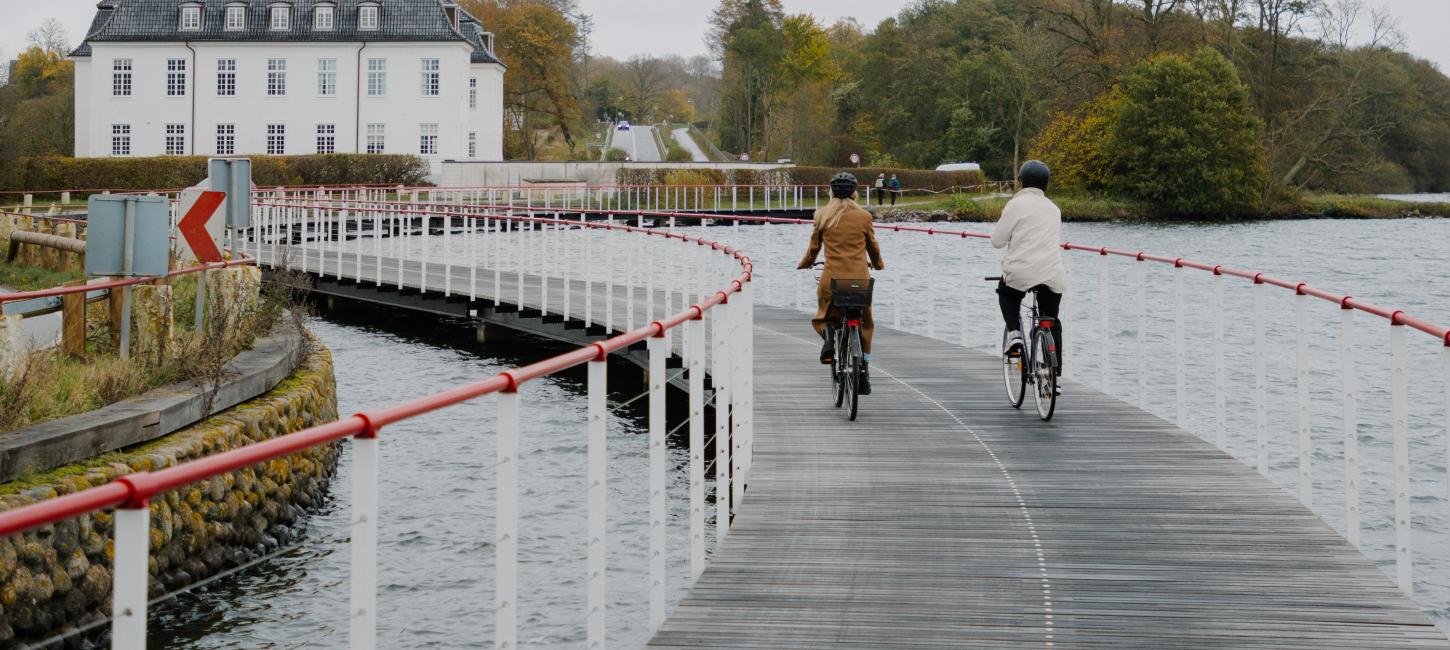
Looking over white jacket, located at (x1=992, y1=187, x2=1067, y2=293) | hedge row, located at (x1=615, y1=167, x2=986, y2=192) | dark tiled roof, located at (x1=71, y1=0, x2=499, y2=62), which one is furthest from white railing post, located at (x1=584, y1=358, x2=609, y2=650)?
dark tiled roof, located at (x1=71, y1=0, x2=499, y2=62)

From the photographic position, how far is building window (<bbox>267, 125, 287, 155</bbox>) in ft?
221

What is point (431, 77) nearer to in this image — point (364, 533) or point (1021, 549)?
point (1021, 549)

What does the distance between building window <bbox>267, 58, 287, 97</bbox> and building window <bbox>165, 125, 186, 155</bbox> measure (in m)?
4.13

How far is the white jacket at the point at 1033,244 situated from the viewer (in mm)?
11289

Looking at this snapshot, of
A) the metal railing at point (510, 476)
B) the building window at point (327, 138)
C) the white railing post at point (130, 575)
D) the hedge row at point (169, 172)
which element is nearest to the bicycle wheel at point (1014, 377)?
the metal railing at point (510, 476)

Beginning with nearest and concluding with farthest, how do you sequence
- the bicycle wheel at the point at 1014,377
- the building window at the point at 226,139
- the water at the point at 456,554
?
the water at the point at 456,554 → the bicycle wheel at the point at 1014,377 → the building window at the point at 226,139

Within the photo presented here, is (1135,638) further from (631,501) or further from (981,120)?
(981,120)

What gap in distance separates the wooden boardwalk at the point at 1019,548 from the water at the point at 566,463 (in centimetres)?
170

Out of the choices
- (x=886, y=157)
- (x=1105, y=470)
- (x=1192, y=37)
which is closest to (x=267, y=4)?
(x=886, y=157)

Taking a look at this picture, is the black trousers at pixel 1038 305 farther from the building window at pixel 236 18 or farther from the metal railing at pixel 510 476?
the building window at pixel 236 18

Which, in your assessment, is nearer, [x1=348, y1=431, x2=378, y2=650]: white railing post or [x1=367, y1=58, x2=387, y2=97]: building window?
[x1=348, y1=431, x2=378, y2=650]: white railing post

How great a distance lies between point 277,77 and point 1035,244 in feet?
200

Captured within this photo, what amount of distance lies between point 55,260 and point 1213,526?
774 inches

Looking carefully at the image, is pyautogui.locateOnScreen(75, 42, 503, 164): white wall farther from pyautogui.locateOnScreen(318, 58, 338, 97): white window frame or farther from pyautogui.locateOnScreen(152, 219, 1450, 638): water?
pyautogui.locateOnScreen(152, 219, 1450, 638): water
